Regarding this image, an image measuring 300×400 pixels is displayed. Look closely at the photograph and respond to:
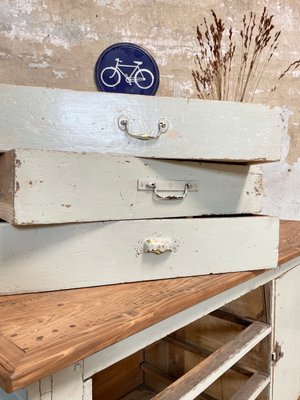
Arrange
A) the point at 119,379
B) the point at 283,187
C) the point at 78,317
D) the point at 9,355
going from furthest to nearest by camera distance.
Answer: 1. the point at 283,187
2. the point at 119,379
3. the point at 78,317
4. the point at 9,355

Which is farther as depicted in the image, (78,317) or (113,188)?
(113,188)

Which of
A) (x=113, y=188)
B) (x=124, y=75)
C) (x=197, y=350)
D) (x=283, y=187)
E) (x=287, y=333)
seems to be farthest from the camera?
(x=283, y=187)

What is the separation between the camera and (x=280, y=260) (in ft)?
2.66

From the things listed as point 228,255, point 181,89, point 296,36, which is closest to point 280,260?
point 228,255

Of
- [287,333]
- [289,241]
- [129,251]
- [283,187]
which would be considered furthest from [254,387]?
[283,187]

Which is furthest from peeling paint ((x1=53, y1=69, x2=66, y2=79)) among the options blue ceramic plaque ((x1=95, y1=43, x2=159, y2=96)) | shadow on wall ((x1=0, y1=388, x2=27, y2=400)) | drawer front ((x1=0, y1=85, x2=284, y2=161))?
shadow on wall ((x1=0, y1=388, x2=27, y2=400))

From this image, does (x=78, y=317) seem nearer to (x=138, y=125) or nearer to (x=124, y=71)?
(x=138, y=125)

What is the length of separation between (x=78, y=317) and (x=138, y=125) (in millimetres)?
347

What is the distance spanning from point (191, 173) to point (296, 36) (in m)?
1.37

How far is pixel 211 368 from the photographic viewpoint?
27.1 inches

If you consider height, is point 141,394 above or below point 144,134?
below

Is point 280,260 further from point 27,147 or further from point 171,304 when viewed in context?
point 27,147

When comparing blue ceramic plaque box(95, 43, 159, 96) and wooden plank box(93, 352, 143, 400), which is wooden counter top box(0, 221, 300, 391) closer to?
wooden plank box(93, 352, 143, 400)

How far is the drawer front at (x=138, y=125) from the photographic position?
0.54 m
